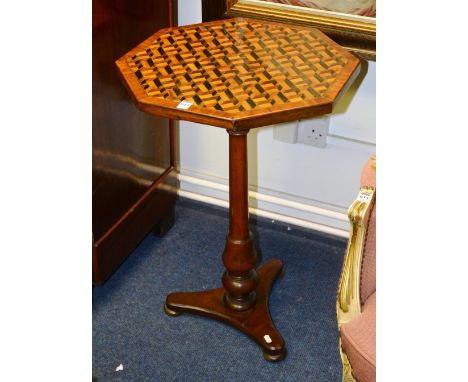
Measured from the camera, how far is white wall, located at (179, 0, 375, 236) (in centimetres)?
262

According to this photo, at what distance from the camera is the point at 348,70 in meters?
1.97

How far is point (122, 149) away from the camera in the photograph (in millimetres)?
2414

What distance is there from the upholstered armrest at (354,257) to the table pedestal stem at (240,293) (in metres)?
0.49

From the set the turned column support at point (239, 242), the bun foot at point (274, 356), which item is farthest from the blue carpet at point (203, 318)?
the turned column support at point (239, 242)

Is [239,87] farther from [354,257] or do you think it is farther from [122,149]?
[122,149]

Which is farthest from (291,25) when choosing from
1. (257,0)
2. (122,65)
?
(122,65)

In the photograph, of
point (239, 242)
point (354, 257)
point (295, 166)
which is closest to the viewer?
point (354, 257)

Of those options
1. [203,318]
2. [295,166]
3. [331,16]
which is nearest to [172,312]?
[203,318]

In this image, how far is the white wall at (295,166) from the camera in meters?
2.62

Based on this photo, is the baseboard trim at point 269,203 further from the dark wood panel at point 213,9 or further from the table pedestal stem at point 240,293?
the dark wood panel at point 213,9

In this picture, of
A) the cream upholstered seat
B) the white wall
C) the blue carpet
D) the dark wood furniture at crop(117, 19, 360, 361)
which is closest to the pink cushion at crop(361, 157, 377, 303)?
the cream upholstered seat

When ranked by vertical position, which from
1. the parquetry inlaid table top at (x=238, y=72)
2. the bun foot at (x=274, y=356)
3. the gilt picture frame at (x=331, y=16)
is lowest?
the bun foot at (x=274, y=356)

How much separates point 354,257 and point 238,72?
603 mm
